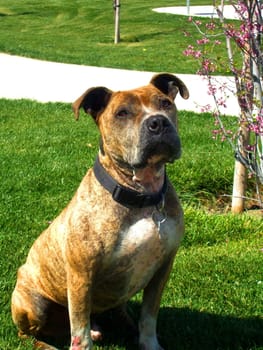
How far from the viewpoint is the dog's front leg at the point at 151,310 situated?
3688 millimetres

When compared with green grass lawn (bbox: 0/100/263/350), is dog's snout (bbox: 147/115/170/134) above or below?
above

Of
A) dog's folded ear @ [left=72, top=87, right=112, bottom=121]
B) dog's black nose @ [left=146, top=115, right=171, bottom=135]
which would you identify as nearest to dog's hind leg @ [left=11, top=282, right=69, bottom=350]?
dog's folded ear @ [left=72, top=87, right=112, bottom=121]

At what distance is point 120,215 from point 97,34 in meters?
19.5

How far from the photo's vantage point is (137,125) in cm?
325

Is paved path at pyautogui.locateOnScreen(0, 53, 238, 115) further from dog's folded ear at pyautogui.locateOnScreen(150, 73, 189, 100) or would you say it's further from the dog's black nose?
the dog's black nose

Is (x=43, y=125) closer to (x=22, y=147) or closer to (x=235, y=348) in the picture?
(x=22, y=147)

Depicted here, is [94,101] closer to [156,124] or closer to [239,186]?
[156,124]

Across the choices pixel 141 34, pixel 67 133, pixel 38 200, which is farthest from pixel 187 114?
pixel 141 34

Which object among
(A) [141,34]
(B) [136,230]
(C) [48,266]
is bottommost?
(A) [141,34]

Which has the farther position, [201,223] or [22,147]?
[22,147]

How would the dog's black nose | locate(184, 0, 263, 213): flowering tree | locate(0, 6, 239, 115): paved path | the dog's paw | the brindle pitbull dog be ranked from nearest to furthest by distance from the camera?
the dog's black nose, the brindle pitbull dog, the dog's paw, locate(184, 0, 263, 213): flowering tree, locate(0, 6, 239, 115): paved path

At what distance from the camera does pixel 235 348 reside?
12.8 feet

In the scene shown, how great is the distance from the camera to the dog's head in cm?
319

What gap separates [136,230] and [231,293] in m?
1.46
